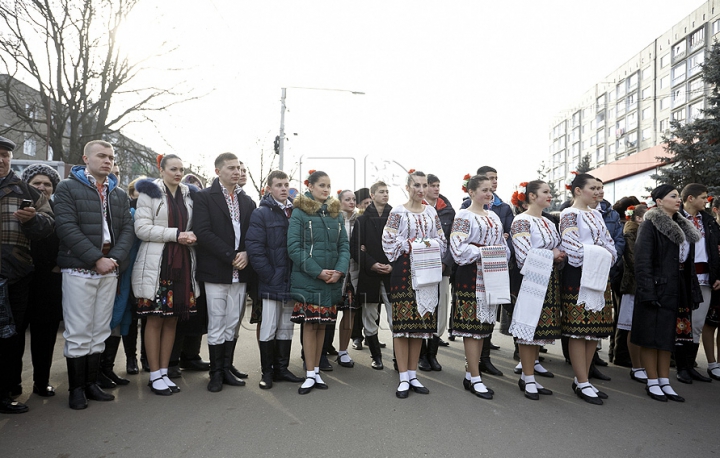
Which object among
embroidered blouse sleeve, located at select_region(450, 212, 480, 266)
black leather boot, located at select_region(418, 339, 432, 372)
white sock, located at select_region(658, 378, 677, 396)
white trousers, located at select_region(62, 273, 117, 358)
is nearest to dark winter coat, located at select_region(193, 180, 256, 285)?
white trousers, located at select_region(62, 273, 117, 358)

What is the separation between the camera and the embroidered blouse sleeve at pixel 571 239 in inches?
175

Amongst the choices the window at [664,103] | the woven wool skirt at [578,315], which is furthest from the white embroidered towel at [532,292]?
the window at [664,103]

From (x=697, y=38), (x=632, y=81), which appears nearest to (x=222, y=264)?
(x=697, y=38)

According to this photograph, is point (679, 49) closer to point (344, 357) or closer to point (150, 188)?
point (344, 357)

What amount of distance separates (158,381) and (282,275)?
4.74ft

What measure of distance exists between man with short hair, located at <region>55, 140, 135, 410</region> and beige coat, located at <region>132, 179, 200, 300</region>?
14 cm

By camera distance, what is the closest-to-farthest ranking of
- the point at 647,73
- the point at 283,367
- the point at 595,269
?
the point at 595,269
the point at 283,367
the point at 647,73

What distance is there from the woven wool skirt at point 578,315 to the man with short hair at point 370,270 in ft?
5.94

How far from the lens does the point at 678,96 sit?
151 ft

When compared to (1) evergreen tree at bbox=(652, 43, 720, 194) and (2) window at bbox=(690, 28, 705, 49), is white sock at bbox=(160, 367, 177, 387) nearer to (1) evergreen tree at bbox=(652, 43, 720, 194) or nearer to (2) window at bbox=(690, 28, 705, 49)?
(1) evergreen tree at bbox=(652, 43, 720, 194)

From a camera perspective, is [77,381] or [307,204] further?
[307,204]

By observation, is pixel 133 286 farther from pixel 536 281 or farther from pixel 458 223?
pixel 536 281

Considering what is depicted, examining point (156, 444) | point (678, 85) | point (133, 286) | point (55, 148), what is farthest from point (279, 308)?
point (678, 85)

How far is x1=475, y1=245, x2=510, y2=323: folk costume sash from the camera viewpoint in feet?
Result: 14.5
